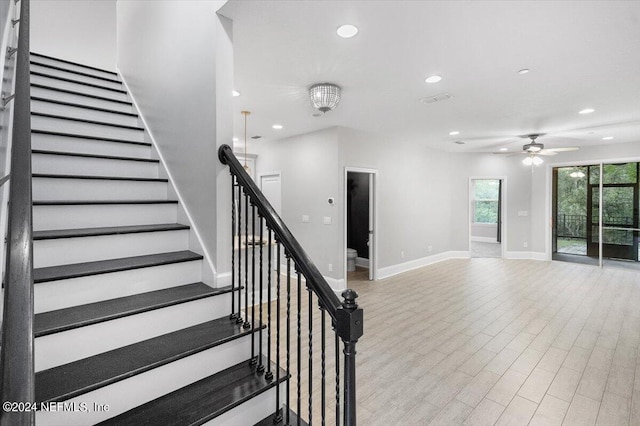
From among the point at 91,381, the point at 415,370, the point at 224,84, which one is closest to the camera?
the point at 91,381

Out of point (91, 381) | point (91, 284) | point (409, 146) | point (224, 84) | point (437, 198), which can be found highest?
point (409, 146)

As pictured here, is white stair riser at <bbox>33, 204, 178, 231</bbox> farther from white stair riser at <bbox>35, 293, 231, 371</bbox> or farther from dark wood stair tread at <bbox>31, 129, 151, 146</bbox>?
white stair riser at <bbox>35, 293, 231, 371</bbox>

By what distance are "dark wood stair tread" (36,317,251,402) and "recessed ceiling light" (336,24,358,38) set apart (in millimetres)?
2263

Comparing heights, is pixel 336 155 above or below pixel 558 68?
below

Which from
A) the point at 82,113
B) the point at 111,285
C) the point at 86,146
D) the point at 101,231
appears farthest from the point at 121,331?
the point at 82,113

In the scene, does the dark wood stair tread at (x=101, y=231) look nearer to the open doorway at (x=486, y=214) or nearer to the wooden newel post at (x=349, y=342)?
the wooden newel post at (x=349, y=342)

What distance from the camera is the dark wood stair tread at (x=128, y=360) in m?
1.22

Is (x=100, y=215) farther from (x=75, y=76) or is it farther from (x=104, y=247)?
(x=75, y=76)

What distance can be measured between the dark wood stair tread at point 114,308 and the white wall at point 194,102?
9.0 inches

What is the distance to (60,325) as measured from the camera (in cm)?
136

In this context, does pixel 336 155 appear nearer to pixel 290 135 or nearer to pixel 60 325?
pixel 290 135

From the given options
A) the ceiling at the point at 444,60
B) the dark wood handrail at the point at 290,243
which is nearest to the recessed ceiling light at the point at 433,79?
the ceiling at the point at 444,60

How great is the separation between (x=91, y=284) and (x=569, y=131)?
24.6 feet

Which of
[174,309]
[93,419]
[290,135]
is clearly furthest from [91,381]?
[290,135]
